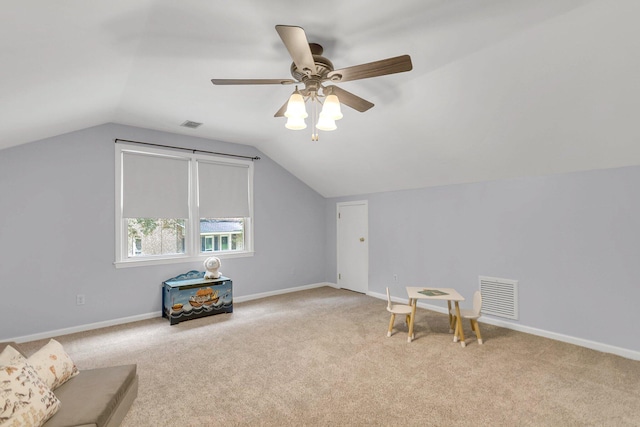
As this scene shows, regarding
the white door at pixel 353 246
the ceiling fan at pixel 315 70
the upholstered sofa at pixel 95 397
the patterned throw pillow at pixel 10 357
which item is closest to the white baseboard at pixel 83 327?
the upholstered sofa at pixel 95 397

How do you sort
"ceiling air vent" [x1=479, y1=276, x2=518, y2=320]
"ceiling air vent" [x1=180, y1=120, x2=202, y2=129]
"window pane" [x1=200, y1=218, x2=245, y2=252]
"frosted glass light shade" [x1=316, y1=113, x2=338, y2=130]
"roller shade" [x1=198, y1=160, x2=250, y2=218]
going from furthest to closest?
"window pane" [x1=200, y1=218, x2=245, y2=252] < "roller shade" [x1=198, y1=160, x2=250, y2=218] < "ceiling air vent" [x1=180, y1=120, x2=202, y2=129] < "ceiling air vent" [x1=479, y1=276, x2=518, y2=320] < "frosted glass light shade" [x1=316, y1=113, x2=338, y2=130]

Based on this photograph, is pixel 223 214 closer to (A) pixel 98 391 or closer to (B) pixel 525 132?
(A) pixel 98 391

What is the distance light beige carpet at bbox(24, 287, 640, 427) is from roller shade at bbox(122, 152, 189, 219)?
1592 millimetres

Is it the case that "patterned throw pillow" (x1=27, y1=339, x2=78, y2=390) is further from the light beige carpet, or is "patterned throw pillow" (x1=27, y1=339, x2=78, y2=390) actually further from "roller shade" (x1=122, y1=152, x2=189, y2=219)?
"roller shade" (x1=122, y1=152, x2=189, y2=219)

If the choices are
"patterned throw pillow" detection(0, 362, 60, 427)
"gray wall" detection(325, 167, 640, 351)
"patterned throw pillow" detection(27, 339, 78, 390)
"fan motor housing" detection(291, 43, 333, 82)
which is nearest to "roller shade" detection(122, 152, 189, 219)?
"patterned throw pillow" detection(27, 339, 78, 390)

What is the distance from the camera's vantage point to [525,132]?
308cm

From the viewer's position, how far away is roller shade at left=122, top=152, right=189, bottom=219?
4309mm

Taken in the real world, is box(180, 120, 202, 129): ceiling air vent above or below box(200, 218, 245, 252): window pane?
above

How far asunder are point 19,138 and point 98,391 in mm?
3139

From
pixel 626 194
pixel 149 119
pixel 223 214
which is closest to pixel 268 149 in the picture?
pixel 223 214

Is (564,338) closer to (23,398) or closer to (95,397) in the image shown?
(95,397)

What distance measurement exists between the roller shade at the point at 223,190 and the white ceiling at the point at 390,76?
1.08 meters

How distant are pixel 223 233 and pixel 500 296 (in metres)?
4.25

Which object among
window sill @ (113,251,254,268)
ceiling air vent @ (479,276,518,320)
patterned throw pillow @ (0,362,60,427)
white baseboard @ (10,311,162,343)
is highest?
window sill @ (113,251,254,268)
